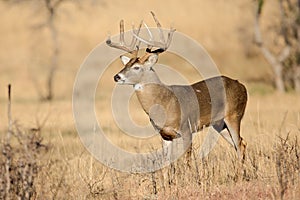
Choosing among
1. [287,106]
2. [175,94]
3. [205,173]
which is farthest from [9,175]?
[287,106]

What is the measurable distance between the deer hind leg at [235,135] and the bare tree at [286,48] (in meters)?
15.0

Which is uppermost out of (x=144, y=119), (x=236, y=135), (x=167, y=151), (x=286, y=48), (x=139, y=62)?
(x=286, y=48)

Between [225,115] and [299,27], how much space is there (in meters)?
16.7

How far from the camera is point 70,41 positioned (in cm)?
4350

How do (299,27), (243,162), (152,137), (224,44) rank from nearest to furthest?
(243,162) → (152,137) → (299,27) → (224,44)

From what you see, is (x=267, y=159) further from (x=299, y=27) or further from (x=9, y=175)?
(x=299, y=27)

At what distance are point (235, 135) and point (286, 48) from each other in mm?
16301

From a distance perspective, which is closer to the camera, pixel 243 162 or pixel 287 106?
pixel 243 162

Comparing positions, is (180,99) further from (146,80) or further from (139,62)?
(139,62)

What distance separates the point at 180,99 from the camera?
36.4 feet

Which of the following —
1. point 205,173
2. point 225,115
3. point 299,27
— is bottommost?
point 205,173

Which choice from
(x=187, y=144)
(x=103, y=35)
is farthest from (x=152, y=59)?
(x=103, y=35)

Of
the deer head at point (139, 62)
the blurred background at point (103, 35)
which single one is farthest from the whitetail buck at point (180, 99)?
the blurred background at point (103, 35)

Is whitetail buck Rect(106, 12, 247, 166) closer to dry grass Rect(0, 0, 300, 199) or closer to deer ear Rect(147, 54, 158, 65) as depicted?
deer ear Rect(147, 54, 158, 65)
